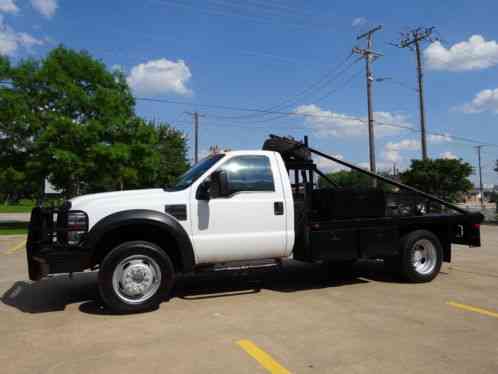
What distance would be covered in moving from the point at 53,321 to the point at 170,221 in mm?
1821

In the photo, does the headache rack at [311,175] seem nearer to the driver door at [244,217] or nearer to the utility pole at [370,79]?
the driver door at [244,217]

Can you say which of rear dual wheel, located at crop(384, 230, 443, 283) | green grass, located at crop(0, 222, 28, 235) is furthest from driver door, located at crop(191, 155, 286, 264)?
green grass, located at crop(0, 222, 28, 235)

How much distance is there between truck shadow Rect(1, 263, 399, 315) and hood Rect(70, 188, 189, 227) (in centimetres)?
132

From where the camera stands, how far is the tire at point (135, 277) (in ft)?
17.4

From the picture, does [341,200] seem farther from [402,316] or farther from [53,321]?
[53,321]

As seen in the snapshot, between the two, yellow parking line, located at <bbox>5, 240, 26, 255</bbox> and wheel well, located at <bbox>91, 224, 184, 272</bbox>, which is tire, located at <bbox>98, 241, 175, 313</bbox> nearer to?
wheel well, located at <bbox>91, 224, 184, 272</bbox>

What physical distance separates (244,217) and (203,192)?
694 mm

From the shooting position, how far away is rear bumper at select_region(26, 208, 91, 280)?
16.9ft

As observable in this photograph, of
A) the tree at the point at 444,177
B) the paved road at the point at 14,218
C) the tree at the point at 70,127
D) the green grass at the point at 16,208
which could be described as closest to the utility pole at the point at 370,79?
the tree at the point at 444,177

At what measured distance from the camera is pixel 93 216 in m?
5.36

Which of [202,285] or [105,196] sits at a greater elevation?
[105,196]

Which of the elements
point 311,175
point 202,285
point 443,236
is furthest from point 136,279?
point 443,236

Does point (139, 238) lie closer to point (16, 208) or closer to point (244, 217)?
point (244, 217)

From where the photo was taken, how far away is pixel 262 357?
12.8 feet
